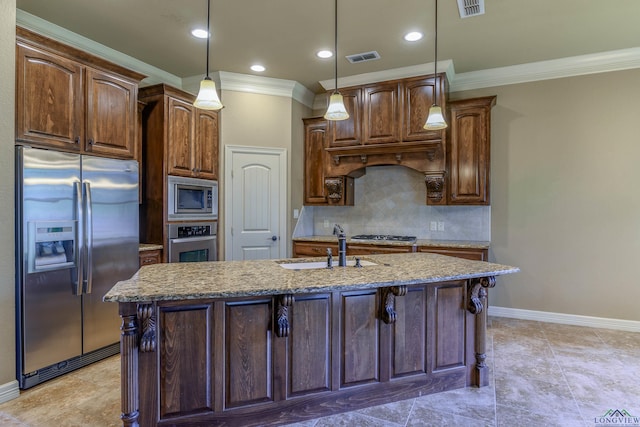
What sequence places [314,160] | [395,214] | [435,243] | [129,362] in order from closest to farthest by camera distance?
[129,362] → [435,243] → [395,214] → [314,160]

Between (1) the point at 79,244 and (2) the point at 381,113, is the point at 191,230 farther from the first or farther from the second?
(2) the point at 381,113

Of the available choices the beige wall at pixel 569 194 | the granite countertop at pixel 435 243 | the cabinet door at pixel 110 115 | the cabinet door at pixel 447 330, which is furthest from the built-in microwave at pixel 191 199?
the beige wall at pixel 569 194

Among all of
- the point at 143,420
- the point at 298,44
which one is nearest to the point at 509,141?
the point at 298,44

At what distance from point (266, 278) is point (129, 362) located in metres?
0.81

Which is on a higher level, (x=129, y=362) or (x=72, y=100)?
(x=72, y=100)

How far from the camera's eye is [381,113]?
4406 mm

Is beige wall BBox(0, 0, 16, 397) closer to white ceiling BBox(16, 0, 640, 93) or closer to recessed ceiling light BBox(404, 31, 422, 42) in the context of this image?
white ceiling BBox(16, 0, 640, 93)

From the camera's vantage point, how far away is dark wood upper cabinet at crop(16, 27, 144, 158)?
2656 millimetres

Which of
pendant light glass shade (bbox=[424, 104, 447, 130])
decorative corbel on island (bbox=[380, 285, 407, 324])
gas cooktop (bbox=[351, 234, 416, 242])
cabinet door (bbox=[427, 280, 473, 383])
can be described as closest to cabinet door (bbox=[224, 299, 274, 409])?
decorative corbel on island (bbox=[380, 285, 407, 324])

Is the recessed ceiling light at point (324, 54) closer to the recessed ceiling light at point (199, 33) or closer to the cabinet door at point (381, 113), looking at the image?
the cabinet door at point (381, 113)

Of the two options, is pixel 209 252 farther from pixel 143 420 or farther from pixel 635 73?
pixel 635 73

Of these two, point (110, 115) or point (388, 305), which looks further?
point (110, 115)

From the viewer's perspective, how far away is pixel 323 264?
2809 mm

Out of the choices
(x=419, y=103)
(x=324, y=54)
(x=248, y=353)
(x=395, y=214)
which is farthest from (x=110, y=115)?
(x=395, y=214)
